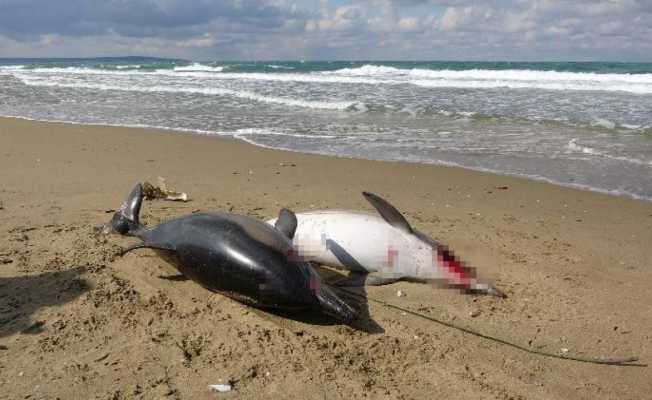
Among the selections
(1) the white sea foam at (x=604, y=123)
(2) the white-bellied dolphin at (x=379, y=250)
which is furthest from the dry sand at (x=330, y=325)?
(1) the white sea foam at (x=604, y=123)

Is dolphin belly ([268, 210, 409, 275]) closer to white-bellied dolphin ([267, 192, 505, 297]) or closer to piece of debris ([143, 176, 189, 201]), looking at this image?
white-bellied dolphin ([267, 192, 505, 297])

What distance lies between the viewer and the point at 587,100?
2027 centimetres

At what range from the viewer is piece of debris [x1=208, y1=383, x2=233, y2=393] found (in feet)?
10.5

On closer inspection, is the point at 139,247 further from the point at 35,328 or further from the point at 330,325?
the point at 330,325

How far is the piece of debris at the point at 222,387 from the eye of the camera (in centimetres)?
320

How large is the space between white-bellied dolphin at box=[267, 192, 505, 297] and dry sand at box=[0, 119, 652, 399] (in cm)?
15

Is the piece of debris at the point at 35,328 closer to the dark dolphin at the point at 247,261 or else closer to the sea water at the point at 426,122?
the dark dolphin at the point at 247,261

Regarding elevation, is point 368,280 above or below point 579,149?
below

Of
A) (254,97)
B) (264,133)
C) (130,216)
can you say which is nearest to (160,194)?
(130,216)

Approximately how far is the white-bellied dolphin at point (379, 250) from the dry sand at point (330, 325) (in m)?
0.15

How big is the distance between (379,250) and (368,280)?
0.96 ft

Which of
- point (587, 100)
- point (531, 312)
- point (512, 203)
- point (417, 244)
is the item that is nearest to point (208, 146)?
point (512, 203)

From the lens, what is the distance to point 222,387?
3221 mm

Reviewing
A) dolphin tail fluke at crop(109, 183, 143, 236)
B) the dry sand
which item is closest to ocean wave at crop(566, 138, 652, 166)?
the dry sand
